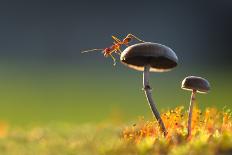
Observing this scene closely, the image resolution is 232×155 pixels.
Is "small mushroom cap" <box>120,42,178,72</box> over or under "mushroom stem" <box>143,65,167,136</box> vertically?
over

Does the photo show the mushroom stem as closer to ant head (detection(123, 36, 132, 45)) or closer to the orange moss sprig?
the orange moss sprig

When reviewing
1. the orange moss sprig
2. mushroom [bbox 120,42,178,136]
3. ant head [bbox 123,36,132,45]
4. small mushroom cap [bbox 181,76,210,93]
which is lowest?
the orange moss sprig

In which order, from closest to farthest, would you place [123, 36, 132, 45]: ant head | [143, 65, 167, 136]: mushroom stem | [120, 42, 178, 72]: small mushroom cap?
1. [120, 42, 178, 72]: small mushroom cap
2. [143, 65, 167, 136]: mushroom stem
3. [123, 36, 132, 45]: ant head

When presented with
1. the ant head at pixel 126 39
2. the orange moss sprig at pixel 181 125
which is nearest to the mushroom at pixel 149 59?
the orange moss sprig at pixel 181 125

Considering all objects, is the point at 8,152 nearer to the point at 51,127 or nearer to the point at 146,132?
the point at 146,132

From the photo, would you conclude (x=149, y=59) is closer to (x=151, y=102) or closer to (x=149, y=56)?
(x=149, y=56)

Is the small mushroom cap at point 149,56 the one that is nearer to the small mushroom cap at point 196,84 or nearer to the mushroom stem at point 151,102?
the mushroom stem at point 151,102

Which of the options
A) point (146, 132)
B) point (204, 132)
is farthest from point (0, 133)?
point (204, 132)

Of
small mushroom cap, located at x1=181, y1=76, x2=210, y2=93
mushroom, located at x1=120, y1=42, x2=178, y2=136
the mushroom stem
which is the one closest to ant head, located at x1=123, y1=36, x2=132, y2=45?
mushroom, located at x1=120, y1=42, x2=178, y2=136
